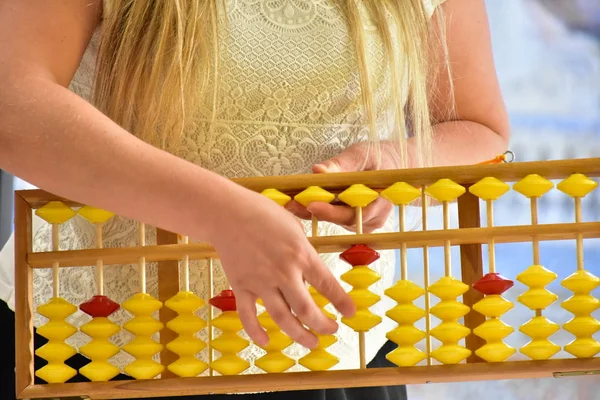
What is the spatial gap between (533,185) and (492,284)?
103 millimetres

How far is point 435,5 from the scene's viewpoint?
1.06 metres

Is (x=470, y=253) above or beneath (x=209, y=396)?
above

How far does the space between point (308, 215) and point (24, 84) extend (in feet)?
0.98

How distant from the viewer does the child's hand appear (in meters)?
0.66

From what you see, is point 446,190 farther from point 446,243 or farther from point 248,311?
point 248,311

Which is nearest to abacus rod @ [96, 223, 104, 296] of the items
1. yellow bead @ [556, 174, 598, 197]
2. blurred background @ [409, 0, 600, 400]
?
yellow bead @ [556, 174, 598, 197]

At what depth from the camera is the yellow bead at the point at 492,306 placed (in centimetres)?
86

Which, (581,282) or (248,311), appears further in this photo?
(581,282)

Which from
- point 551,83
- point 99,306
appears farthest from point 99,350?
point 551,83

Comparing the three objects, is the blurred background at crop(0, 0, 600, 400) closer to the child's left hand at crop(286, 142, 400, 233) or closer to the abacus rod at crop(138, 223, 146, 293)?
the child's left hand at crop(286, 142, 400, 233)

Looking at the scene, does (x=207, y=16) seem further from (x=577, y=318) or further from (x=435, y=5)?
(x=577, y=318)

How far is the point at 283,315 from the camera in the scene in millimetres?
672

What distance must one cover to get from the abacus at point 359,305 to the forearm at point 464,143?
183mm

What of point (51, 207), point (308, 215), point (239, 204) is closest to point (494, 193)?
point (308, 215)
